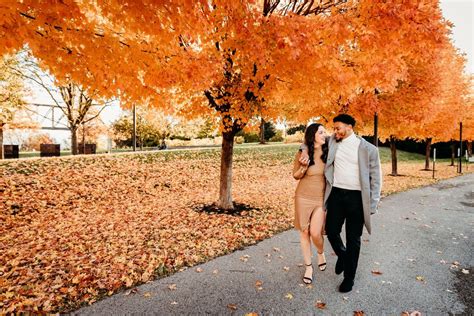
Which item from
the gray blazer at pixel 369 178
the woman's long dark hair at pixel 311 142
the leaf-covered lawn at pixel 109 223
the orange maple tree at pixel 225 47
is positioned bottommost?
the leaf-covered lawn at pixel 109 223

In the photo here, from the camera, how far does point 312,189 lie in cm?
429

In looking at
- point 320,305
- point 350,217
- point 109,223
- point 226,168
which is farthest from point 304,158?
point 109,223

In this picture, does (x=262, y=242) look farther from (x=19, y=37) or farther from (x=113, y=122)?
(x=113, y=122)

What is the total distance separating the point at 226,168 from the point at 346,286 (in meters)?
4.98

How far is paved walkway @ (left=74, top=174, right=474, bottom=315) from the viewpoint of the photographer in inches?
142

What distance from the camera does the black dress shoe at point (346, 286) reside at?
156 inches

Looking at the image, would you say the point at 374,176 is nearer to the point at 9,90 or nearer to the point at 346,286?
the point at 346,286

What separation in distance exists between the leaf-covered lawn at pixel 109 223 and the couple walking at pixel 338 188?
199cm

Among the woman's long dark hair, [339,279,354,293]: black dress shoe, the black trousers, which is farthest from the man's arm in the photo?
[339,279,354,293]: black dress shoe

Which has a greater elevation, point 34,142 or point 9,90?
point 9,90

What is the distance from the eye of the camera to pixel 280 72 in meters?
6.63

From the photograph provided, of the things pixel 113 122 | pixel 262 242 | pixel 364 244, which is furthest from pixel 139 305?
pixel 113 122

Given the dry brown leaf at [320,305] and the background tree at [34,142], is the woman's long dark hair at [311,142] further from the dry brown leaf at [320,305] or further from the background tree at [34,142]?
the background tree at [34,142]

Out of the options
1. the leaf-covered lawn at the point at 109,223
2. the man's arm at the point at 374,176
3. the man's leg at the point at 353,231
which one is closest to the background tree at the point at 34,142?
the leaf-covered lawn at the point at 109,223
